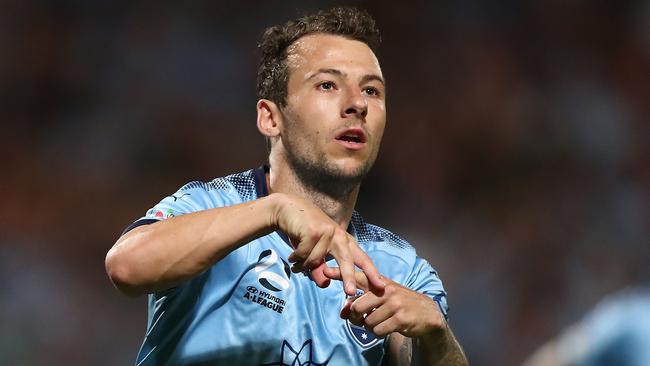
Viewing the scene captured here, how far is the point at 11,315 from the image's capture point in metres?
4.72

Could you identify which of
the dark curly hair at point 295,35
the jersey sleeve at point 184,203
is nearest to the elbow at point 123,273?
the jersey sleeve at point 184,203

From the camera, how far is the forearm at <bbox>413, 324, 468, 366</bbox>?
2340mm

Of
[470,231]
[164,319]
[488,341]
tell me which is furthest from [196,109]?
[164,319]

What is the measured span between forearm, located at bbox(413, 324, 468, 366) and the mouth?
0.67m

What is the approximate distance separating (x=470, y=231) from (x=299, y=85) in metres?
2.78

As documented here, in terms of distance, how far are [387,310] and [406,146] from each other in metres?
3.60

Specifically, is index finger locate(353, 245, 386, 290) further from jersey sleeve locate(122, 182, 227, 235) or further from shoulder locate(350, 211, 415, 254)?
shoulder locate(350, 211, 415, 254)

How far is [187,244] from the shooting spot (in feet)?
6.56

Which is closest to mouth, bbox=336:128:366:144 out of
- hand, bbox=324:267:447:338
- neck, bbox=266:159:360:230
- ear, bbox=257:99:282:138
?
neck, bbox=266:159:360:230

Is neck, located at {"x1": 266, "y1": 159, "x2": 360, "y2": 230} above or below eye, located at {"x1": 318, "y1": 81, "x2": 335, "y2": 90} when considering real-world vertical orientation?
below

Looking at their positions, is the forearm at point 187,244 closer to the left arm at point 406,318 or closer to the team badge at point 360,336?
the left arm at point 406,318

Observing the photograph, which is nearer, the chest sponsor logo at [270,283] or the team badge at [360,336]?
the chest sponsor logo at [270,283]

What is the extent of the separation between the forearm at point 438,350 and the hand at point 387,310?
17 cm

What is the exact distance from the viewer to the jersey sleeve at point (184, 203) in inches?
89.4
